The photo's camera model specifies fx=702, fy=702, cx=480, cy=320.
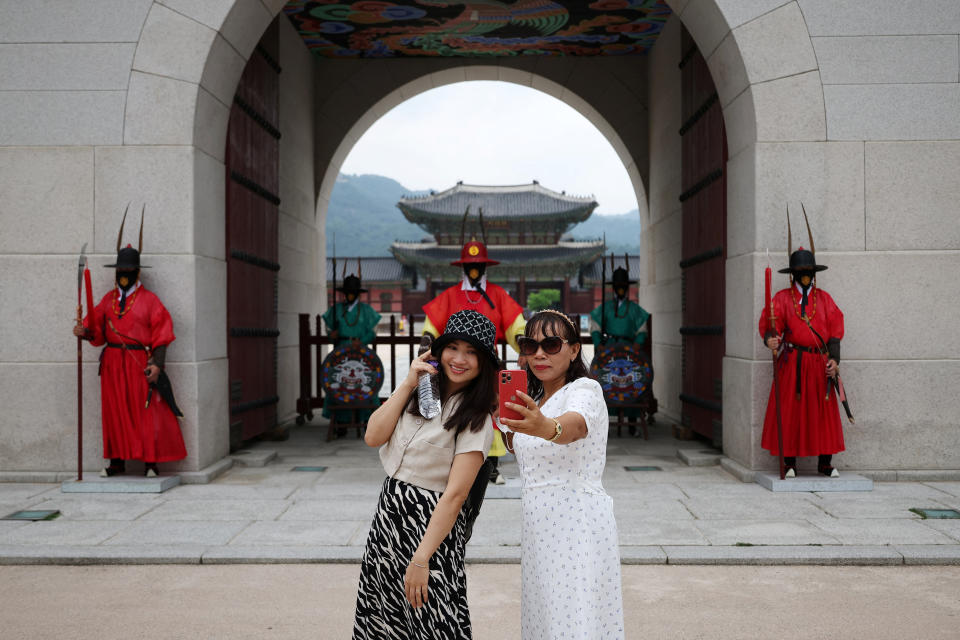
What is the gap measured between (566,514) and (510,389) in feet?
1.63

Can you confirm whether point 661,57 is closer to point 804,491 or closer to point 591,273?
point 804,491

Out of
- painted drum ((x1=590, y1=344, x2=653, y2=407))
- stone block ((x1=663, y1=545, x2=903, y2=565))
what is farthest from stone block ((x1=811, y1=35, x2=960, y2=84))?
stone block ((x1=663, y1=545, x2=903, y2=565))

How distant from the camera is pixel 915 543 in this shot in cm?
386

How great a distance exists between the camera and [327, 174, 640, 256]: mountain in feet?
422

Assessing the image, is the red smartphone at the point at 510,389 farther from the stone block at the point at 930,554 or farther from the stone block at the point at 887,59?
the stone block at the point at 887,59

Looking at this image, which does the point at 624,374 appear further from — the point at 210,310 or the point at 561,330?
the point at 561,330

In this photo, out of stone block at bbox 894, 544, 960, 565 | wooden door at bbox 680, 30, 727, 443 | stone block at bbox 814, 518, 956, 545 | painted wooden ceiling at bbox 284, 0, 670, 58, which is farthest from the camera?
painted wooden ceiling at bbox 284, 0, 670, 58

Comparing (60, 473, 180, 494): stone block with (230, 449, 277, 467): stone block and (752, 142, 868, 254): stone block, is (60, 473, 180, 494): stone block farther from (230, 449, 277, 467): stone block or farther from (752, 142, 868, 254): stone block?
(752, 142, 868, 254): stone block

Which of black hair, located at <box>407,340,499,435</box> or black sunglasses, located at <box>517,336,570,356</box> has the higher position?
black sunglasses, located at <box>517,336,570,356</box>

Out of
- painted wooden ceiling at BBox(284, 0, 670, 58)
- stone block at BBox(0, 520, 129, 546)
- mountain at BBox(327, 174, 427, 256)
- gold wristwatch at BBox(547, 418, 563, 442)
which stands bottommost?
stone block at BBox(0, 520, 129, 546)

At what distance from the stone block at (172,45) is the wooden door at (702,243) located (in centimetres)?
441

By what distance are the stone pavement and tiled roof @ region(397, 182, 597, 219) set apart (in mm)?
29113

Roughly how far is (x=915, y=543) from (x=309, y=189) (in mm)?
8095

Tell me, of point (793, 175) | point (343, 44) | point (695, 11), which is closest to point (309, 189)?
point (343, 44)
